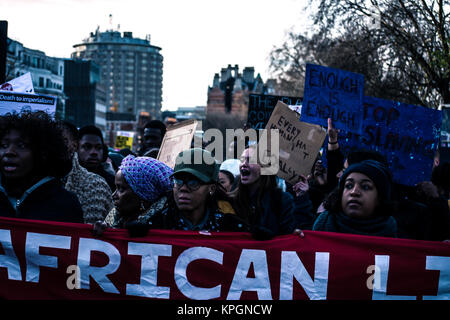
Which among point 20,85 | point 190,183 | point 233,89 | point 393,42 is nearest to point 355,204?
point 190,183

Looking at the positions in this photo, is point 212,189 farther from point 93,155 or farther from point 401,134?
point 401,134

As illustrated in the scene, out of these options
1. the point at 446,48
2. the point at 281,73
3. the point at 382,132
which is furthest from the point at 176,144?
the point at 281,73

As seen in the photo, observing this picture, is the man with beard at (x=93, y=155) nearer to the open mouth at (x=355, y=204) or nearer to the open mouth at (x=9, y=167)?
the open mouth at (x=9, y=167)

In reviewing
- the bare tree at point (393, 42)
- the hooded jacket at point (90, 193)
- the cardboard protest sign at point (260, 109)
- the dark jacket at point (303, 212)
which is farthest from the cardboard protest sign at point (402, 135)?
the bare tree at point (393, 42)

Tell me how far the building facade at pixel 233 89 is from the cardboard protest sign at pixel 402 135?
104750 millimetres

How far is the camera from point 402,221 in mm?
5359

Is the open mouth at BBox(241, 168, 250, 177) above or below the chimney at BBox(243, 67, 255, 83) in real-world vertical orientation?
below

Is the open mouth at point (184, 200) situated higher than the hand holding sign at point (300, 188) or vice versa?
the open mouth at point (184, 200)

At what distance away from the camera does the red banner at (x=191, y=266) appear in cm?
375

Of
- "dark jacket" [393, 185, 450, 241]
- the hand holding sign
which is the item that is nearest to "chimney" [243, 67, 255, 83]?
the hand holding sign

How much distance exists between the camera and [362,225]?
3.88 metres

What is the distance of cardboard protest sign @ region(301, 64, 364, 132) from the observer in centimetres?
620

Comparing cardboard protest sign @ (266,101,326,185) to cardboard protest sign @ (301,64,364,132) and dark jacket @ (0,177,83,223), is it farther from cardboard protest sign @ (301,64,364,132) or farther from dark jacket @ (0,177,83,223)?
dark jacket @ (0,177,83,223)

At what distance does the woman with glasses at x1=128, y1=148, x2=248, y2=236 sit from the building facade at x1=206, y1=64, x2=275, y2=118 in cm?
10718
